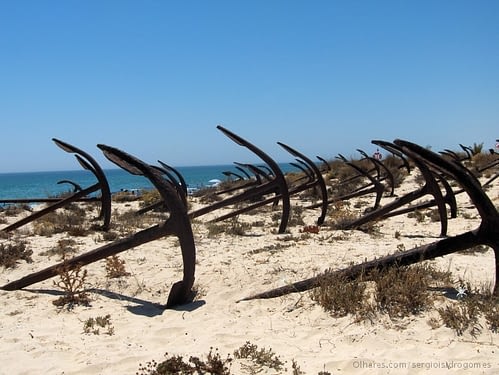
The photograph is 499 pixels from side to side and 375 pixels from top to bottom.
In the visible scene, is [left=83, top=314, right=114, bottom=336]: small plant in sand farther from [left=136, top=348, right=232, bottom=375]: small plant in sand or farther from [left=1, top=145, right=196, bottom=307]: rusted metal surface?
[left=136, top=348, right=232, bottom=375]: small plant in sand

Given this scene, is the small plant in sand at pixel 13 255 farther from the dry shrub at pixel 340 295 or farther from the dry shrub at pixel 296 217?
the dry shrub at pixel 296 217

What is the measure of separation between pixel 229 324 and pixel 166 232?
0.95 m

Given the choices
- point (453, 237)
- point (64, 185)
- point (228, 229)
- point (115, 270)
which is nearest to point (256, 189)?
point (228, 229)

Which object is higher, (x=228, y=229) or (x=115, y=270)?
(x=228, y=229)

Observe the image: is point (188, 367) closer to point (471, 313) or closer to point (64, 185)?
point (471, 313)

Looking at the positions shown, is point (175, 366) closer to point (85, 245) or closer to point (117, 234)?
point (85, 245)

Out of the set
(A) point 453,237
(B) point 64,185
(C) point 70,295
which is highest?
(B) point 64,185

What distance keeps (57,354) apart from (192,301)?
4.57 ft

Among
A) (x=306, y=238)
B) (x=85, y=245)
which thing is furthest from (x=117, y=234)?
(x=306, y=238)

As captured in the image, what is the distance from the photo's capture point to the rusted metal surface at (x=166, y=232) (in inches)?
153

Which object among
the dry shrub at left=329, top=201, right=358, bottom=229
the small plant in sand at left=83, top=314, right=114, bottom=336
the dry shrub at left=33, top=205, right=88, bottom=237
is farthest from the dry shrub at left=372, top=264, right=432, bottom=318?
the dry shrub at left=33, top=205, right=88, bottom=237

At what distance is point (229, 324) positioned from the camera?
3.74m

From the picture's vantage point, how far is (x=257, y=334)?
3.49 meters

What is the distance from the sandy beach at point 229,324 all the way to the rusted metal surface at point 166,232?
0.23m
